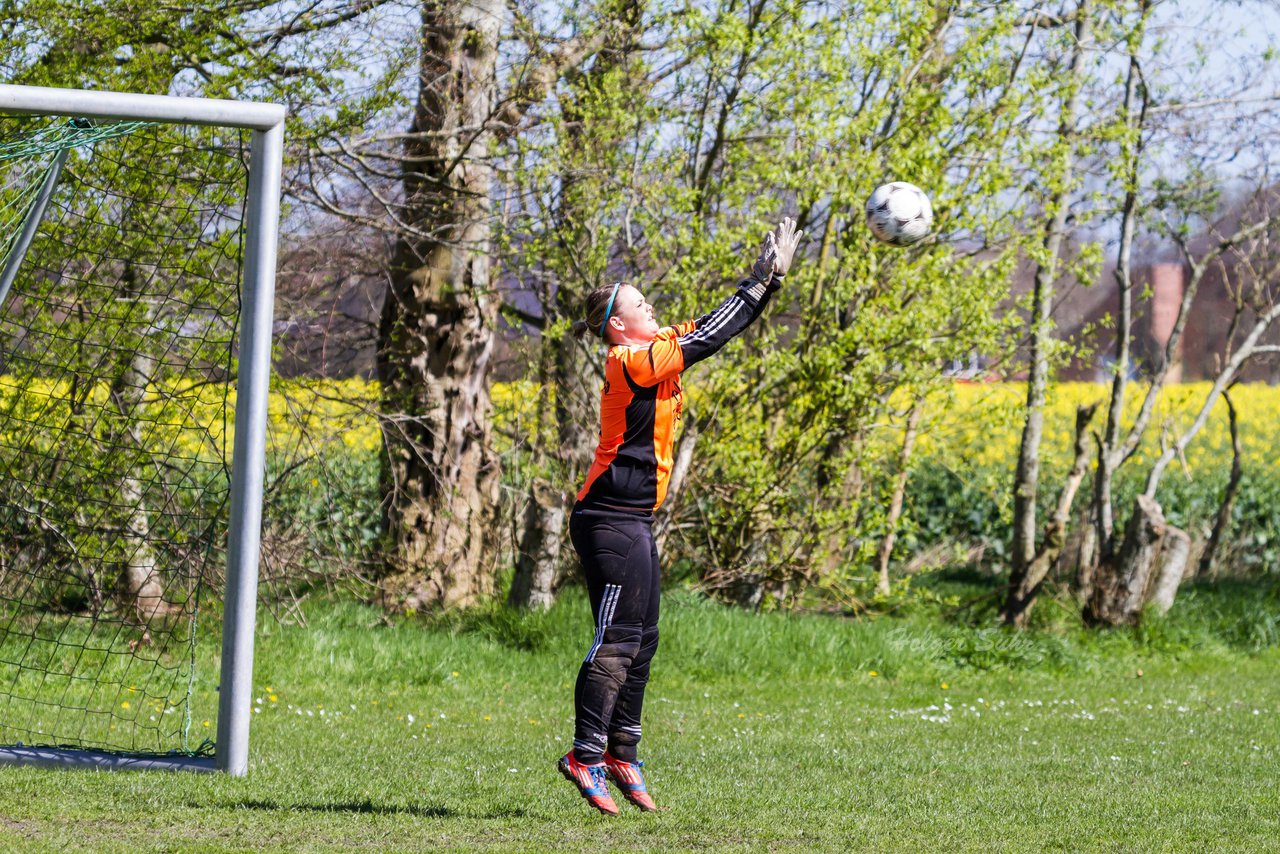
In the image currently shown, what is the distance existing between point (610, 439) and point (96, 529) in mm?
6274

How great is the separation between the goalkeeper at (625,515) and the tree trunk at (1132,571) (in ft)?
29.7

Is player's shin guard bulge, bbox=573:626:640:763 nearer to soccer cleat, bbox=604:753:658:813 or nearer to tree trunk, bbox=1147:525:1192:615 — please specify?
soccer cleat, bbox=604:753:658:813

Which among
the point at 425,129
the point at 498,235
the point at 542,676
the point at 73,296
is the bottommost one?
the point at 542,676

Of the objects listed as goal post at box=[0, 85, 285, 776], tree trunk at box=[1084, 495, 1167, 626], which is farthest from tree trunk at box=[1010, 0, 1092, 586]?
goal post at box=[0, 85, 285, 776]

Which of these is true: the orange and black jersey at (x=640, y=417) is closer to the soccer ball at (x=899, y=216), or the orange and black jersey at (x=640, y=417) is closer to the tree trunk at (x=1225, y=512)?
the soccer ball at (x=899, y=216)

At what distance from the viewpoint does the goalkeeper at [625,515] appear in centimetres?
527

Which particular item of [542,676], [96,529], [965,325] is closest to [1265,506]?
[965,325]

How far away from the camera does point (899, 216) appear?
23.7 ft

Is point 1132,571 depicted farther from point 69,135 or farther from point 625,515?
point 69,135

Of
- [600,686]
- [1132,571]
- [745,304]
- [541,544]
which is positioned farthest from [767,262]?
[1132,571]

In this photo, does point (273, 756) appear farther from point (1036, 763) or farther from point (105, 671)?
point (1036, 763)

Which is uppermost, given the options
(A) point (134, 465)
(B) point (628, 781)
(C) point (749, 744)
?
(A) point (134, 465)

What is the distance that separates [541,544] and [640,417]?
6.74 metres

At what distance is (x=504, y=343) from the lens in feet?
45.5
